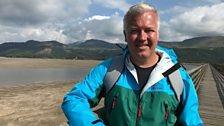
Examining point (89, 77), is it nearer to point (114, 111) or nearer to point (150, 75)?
point (114, 111)

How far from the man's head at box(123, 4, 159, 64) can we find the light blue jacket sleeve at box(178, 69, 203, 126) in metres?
0.38

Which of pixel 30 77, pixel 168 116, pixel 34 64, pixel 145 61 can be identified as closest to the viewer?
pixel 168 116

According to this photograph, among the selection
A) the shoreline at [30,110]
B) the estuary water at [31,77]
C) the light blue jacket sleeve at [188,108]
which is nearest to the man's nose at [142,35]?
the light blue jacket sleeve at [188,108]

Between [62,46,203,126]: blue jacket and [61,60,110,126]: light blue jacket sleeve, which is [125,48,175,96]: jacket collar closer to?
[62,46,203,126]: blue jacket

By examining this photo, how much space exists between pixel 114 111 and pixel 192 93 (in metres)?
0.60

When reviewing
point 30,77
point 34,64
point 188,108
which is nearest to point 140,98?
point 188,108

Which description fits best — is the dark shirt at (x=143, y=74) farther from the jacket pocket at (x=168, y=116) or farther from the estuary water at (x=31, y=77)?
the estuary water at (x=31, y=77)

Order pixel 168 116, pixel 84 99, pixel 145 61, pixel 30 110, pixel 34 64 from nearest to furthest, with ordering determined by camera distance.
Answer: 1. pixel 84 99
2. pixel 168 116
3. pixel 145 61
4. pixel 30 110
5. pixel 34 64

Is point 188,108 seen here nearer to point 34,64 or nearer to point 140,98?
point 140,98

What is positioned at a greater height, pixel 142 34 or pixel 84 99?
pixel 142 34

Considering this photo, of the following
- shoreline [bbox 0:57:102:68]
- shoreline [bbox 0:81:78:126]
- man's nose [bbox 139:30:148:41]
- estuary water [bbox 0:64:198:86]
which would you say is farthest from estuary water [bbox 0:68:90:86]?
man's nose [bbox 139:30:148:41]

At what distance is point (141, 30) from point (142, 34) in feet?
0.10

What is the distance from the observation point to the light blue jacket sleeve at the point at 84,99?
1.90 metres

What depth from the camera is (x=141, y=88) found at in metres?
2.22
